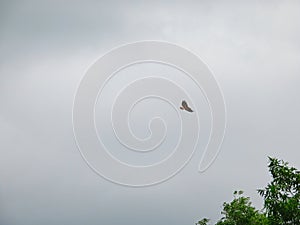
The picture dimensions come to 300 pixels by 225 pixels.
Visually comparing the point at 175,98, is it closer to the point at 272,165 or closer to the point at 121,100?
the point at 121,100

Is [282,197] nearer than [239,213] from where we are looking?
Yes

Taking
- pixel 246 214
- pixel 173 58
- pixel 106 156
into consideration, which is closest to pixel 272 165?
pixel 246 214

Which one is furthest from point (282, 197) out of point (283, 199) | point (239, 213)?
point (239, 213)

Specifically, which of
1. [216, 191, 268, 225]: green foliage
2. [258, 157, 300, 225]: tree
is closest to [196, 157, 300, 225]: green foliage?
[258, 157, 300, 225]: tree

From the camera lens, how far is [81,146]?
25375 mm

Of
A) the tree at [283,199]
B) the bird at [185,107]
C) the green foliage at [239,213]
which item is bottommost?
the tree at [283,199]

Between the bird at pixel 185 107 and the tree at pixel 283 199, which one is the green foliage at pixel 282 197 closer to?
the tree at pixel 283 199

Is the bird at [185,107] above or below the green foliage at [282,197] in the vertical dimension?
above

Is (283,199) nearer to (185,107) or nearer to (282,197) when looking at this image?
(282,197)

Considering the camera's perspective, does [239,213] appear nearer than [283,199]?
No

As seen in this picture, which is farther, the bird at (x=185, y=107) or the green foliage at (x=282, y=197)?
the bird at (x=185, y=107)

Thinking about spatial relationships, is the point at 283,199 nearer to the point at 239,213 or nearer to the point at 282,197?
the point at 282,197

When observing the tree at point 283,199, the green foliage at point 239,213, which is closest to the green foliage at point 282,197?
the tree at point 283,199

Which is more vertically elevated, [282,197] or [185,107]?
[185,107]
